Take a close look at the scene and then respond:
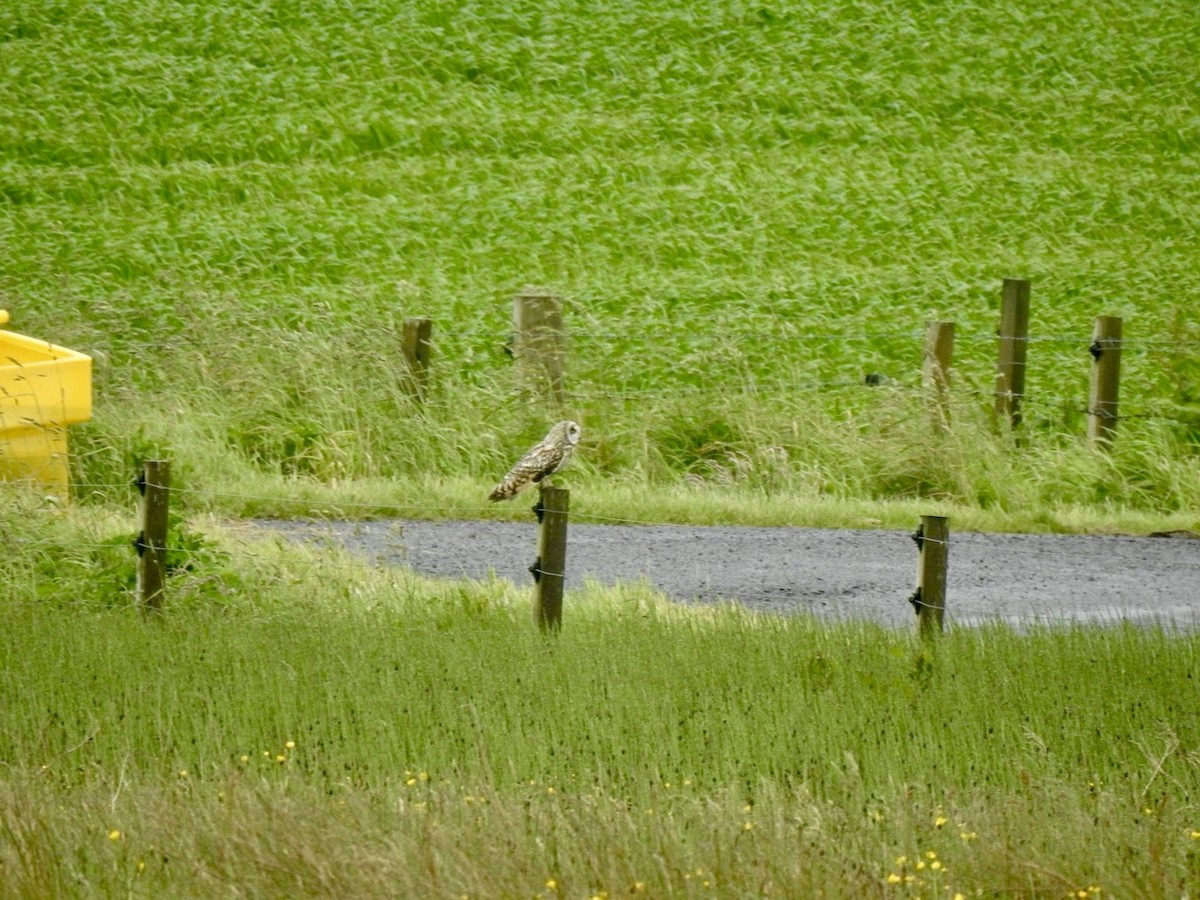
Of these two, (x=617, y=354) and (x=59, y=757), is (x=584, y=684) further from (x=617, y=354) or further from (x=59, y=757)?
(x=617, y=354)

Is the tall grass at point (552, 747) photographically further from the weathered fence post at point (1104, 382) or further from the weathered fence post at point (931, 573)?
the weathered fence post at point (1104, 382)

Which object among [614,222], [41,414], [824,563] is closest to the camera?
[41,414]

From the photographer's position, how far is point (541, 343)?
13836 mm

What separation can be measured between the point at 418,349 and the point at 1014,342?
4.82 meters

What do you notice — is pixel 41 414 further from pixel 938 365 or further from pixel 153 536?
pixel 938 365

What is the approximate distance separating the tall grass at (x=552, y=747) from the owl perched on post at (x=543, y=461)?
4.84 ft

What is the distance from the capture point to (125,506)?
36.8ft

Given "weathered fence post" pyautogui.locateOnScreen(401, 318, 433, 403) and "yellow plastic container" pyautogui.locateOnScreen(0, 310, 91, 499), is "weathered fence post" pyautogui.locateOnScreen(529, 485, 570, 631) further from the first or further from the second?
"weathered fence post" pyautogui.locateOnScreen(401, 318, 433, 403)

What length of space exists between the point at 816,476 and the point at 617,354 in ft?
14.9

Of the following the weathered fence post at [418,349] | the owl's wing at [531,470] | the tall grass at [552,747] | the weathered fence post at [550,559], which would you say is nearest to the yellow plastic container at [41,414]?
the tall grass at [552,747]

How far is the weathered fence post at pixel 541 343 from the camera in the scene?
13.7 metres

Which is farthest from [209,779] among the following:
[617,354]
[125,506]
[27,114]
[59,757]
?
[27,114]

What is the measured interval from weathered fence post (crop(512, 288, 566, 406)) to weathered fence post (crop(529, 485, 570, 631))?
6.38 m

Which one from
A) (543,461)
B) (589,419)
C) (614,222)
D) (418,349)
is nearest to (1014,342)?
(589,419)
